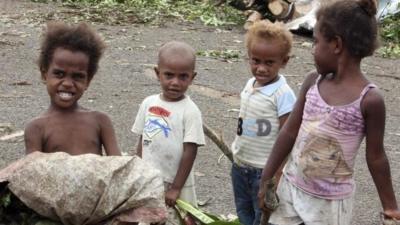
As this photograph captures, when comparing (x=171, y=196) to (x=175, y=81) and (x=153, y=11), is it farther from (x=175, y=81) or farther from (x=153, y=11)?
(x=153, y=11)

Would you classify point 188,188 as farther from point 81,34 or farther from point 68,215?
point 68,215

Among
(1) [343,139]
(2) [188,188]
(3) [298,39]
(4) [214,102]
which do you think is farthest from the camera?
(3) [298,39]

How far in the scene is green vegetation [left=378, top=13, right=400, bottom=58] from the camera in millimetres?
11922

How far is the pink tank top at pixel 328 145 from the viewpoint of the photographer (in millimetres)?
3199

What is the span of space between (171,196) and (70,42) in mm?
872

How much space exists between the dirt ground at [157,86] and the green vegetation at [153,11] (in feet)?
1.97

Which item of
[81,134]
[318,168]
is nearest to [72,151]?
[81,134]

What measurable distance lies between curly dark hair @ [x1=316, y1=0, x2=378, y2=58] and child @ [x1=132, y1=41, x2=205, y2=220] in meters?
0.81

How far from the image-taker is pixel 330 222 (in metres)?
3.31

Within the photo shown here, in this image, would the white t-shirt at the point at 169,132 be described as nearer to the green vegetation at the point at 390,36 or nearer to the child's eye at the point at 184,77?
the child's eye at the point at 184,77

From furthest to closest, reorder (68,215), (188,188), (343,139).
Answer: (188,188), (343,139), (68,215)

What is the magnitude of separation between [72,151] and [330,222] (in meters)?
1.13

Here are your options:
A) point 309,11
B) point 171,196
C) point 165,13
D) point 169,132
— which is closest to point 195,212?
point 171,196

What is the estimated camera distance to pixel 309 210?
3.33 meters
